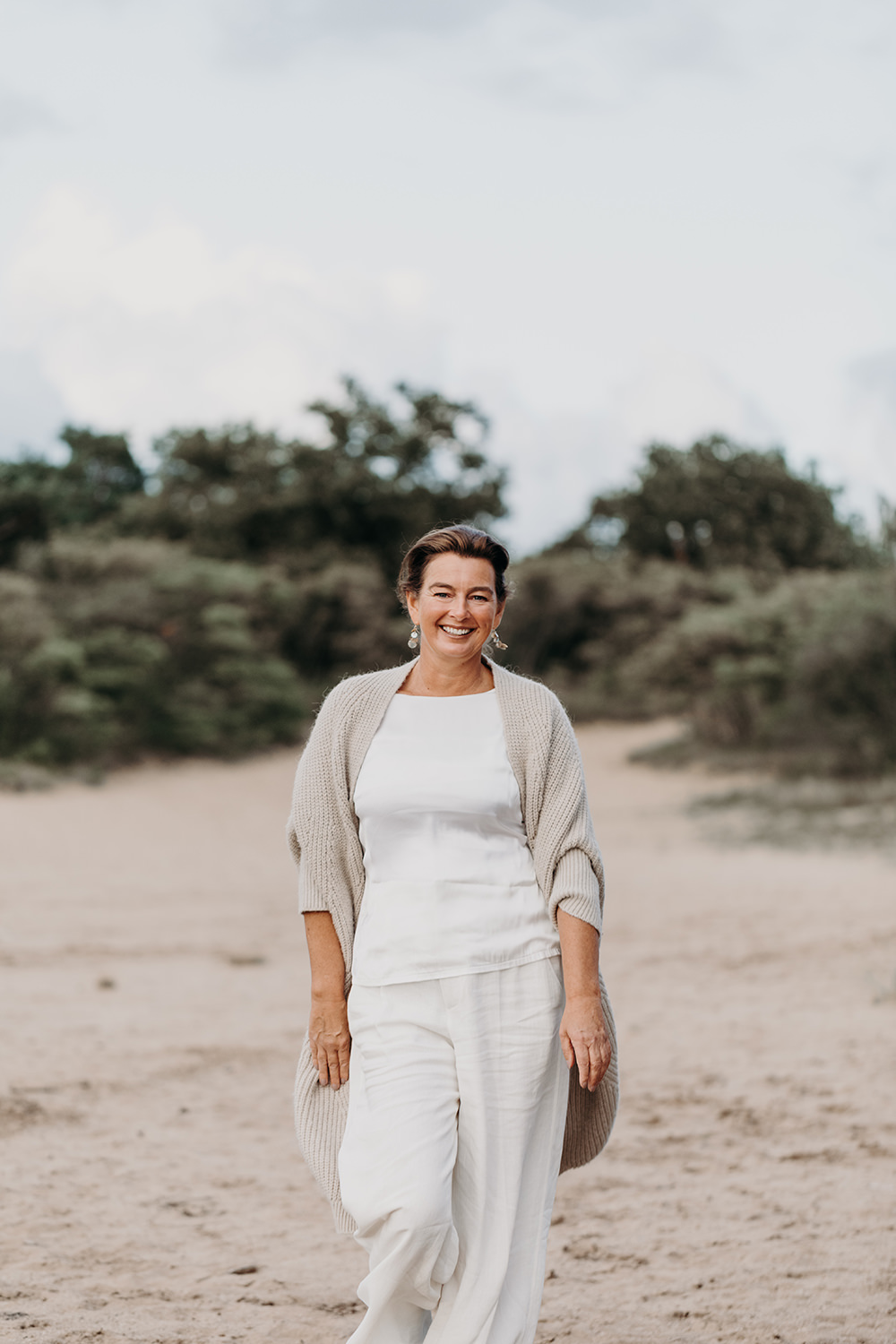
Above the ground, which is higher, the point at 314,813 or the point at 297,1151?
the point at 314,813

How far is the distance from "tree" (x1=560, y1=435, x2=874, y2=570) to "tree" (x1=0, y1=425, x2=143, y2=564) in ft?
47.6

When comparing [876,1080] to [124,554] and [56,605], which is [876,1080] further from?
[124,554]

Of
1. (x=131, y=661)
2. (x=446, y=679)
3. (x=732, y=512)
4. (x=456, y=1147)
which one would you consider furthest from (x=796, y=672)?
(x=456, y=1147)

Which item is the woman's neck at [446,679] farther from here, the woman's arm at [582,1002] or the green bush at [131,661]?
the green bush at [131,661]

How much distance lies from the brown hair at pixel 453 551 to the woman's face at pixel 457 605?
0.05 feet

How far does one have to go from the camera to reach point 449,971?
2582 mm

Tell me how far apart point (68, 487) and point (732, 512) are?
16.9m

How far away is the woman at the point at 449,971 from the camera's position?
2.53 metres

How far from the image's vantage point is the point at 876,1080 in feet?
19.5

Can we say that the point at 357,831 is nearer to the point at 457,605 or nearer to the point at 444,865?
the point at 444,865

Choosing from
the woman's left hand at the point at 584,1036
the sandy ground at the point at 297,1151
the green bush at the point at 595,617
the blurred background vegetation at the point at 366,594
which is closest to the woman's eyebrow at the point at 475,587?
the woman's left hand at the point at 584,1036

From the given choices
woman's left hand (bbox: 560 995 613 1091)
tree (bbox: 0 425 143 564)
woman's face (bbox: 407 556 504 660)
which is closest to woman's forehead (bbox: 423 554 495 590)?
woman's face (bbox: 407 556 504 660)

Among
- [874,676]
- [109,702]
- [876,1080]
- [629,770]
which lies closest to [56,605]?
[109,702]

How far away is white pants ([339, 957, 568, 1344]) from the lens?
2.49 metres
